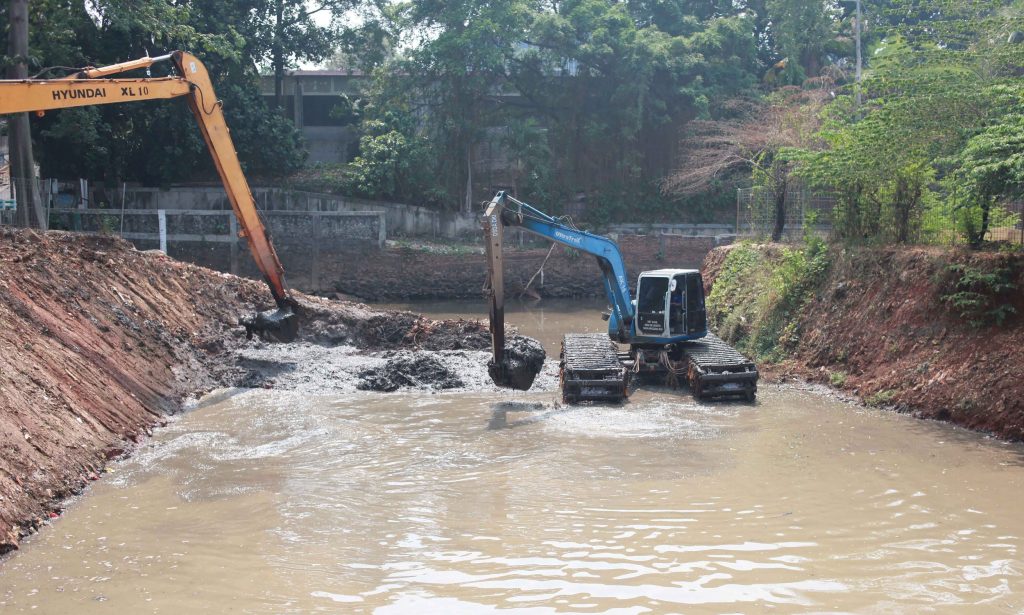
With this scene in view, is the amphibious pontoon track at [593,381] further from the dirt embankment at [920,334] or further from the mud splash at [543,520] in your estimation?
the dirt embankment at [920,334]

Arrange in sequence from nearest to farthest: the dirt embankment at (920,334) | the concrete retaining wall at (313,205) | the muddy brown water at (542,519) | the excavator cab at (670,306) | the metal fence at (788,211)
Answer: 1. the muddy brown water at (542,519)
2. the dirt embankment at (920,334)
3. the excavator cab at (670,306)
4. the metal fence at (788,211)
5. the concrete retaining wall at (313,205)

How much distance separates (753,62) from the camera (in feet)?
140

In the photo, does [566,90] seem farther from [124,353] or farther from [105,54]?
[124,353]

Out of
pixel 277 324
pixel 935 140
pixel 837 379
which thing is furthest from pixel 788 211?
pixel 277 324

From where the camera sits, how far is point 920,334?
52.0 feet

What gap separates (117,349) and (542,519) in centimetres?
896

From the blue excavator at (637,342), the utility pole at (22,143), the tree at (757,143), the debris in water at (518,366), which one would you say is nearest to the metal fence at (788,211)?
the tree at (757,143)

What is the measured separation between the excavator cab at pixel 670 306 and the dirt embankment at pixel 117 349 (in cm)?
350

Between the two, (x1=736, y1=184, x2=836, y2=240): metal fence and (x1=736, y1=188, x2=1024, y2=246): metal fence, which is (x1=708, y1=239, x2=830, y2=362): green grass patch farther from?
(x1=736, y1=184, x2=836, y2=240): metal fence

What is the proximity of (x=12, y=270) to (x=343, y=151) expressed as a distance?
30692 millimetres

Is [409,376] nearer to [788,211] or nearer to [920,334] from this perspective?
[920,334]

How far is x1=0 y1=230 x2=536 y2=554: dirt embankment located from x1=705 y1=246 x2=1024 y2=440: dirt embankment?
7.02m

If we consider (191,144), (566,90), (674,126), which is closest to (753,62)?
(674,126)

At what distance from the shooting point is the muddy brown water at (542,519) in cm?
800
